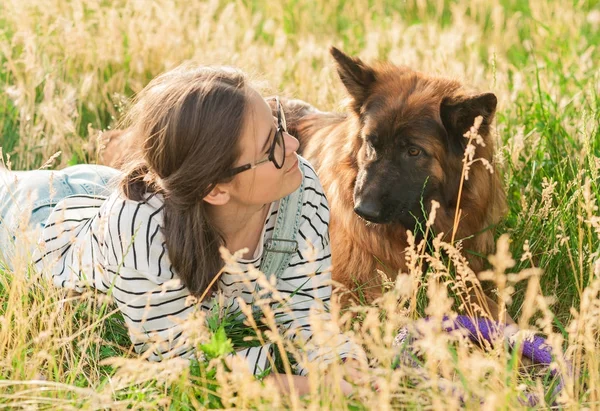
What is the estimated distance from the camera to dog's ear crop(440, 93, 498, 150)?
3207mm

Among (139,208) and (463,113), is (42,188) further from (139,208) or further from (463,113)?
(463,113)

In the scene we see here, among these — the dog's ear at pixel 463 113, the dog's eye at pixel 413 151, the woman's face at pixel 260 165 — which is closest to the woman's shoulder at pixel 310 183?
the woman's face at pixel 260 165

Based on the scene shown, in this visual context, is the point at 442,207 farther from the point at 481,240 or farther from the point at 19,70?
the point at 19,70

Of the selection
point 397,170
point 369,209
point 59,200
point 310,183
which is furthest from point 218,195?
point 59,200

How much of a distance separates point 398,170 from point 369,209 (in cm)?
24

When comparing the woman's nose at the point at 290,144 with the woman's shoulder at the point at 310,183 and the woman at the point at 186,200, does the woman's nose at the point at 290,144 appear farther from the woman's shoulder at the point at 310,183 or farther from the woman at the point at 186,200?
the woman's shoulder at the point at 310,183

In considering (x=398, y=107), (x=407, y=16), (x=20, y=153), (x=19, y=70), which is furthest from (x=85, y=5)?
(x=398, y=107)

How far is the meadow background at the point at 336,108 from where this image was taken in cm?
223

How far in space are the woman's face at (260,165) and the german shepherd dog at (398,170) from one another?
70 cm

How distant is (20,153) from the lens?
457 cm

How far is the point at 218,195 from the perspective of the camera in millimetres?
2744

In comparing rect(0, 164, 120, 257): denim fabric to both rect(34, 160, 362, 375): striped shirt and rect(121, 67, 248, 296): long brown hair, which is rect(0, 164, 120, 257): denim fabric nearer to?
rect(34, 160, 362, 375): striped shirt

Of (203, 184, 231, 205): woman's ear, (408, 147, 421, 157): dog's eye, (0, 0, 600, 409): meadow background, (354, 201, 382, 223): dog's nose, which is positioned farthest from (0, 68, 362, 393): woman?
(408, 147, 421, 157): dog's eye

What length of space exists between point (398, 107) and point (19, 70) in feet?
9.03
